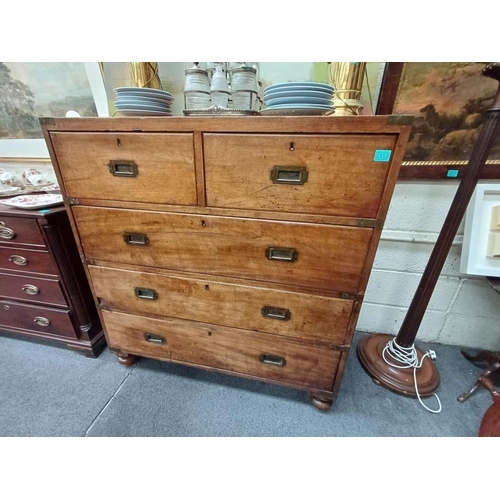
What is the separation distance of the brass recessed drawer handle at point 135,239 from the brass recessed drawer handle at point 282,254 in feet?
1.58

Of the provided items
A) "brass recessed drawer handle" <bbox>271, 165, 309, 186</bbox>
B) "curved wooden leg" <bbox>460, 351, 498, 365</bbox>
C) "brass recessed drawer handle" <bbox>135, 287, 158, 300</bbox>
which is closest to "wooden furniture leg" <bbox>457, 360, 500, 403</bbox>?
"curved wooden leg" <bbox>460, 351, 498, 365</bbox>

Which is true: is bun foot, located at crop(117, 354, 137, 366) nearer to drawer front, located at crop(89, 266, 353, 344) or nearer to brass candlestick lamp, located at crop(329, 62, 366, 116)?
drawer front, located at crop(89, 266, 353, 344)

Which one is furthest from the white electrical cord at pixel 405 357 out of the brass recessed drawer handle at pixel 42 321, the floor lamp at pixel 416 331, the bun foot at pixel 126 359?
the brass recessed drawer handle at pixel 42 321

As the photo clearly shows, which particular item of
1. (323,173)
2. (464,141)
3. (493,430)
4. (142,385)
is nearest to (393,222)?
(464,141)

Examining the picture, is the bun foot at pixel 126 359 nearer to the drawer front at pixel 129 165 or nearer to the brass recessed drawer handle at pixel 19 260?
the brass recessed drawer handle at pixel 19 260

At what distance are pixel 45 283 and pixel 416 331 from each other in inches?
76.4

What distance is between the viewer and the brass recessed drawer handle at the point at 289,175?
2.29ft

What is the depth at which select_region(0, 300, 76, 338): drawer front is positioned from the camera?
4.23 feet

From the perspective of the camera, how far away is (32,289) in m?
1.24

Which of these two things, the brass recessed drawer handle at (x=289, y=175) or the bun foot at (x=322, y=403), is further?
the bun foot at (x=322, y=403)

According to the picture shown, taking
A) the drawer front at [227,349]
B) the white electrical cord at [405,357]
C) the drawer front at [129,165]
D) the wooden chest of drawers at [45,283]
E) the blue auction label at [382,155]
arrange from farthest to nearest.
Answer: the white electrical cord at [405,357]
the wooden chest of drawers at [45,283]
the drawer front at [227,349]
the drawer front at [129,165]
the blue auction label at [382,155]

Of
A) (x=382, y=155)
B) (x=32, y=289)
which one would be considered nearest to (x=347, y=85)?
(x=382, y=155)

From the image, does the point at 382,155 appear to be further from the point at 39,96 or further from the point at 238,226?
the point at 39,96

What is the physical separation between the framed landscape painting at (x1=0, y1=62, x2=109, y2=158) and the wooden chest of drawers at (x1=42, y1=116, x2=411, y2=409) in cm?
74
